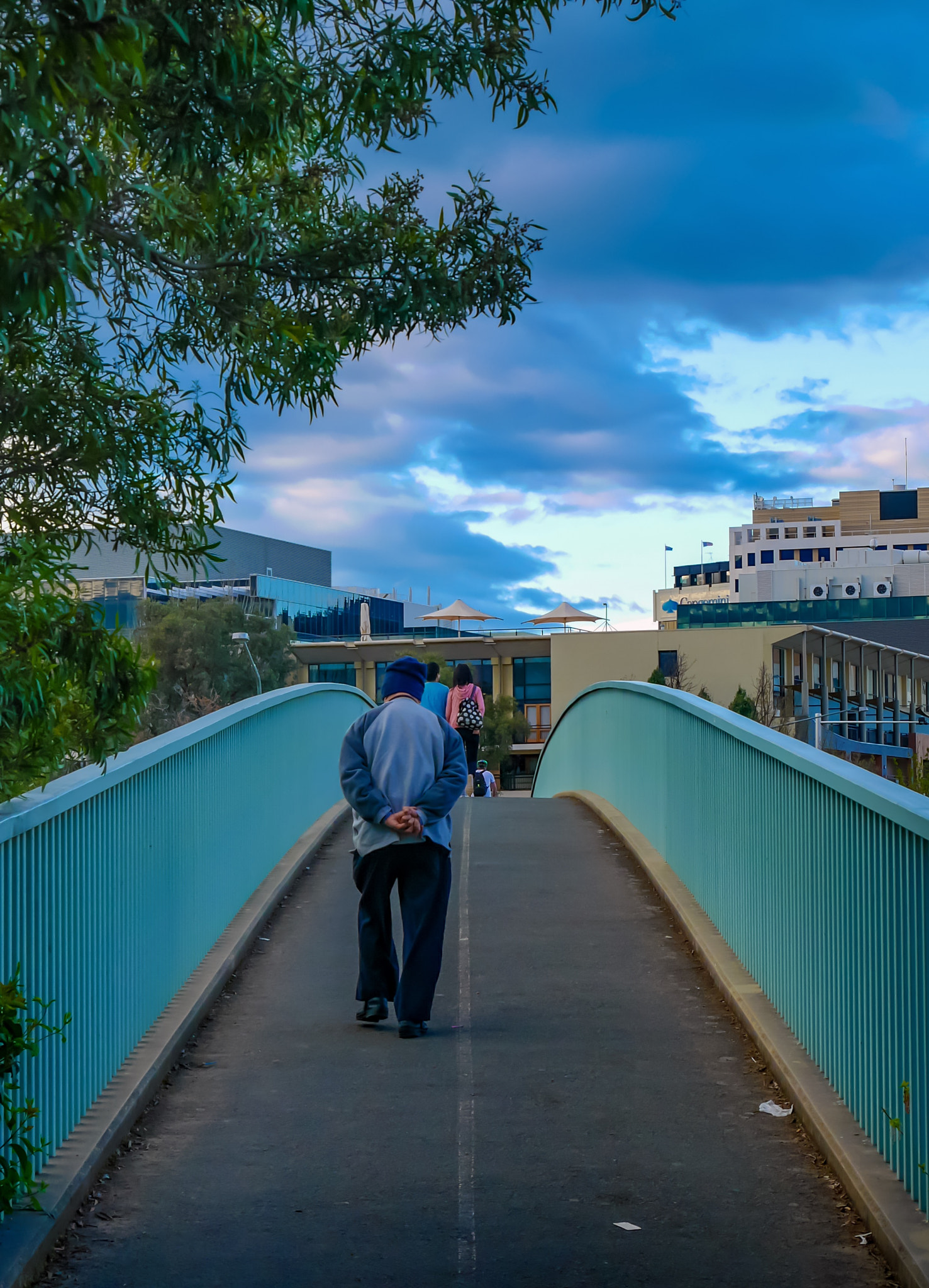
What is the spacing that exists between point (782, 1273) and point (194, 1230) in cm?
167

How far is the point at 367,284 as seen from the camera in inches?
216

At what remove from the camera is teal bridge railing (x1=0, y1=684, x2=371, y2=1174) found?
4.22m

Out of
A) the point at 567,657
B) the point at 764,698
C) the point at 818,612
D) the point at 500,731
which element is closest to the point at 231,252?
the point at 764,698

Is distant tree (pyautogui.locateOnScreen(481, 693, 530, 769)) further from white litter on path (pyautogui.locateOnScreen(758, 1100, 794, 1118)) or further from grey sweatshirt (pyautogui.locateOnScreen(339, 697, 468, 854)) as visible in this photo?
white litter on path (pyautogui.locateOnScreen(758, 1100, 794, 1118))

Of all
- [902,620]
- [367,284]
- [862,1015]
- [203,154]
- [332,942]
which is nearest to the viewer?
[203,154]

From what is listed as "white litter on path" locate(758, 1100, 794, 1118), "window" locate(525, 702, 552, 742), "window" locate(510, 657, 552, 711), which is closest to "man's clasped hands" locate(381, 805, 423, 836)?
"white litter on path" locate(758, 1100, 794, 1118)

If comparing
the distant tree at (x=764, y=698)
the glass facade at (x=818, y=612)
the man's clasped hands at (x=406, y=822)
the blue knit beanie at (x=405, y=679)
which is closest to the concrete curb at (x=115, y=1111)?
the man's clasped hands at (x=406, y=822)

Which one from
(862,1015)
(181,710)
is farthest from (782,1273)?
(181,710)

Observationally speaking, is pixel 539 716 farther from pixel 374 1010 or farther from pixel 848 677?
pixel 374 1010

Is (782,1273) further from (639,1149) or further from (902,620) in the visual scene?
(902,620)

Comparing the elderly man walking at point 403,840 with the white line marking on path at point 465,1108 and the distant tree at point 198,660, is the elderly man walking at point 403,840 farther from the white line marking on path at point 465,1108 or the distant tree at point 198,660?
the distant tree at point 198,660

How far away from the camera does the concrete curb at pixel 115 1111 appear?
3.74m

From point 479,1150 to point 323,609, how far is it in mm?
93525

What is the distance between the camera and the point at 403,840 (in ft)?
20.6
